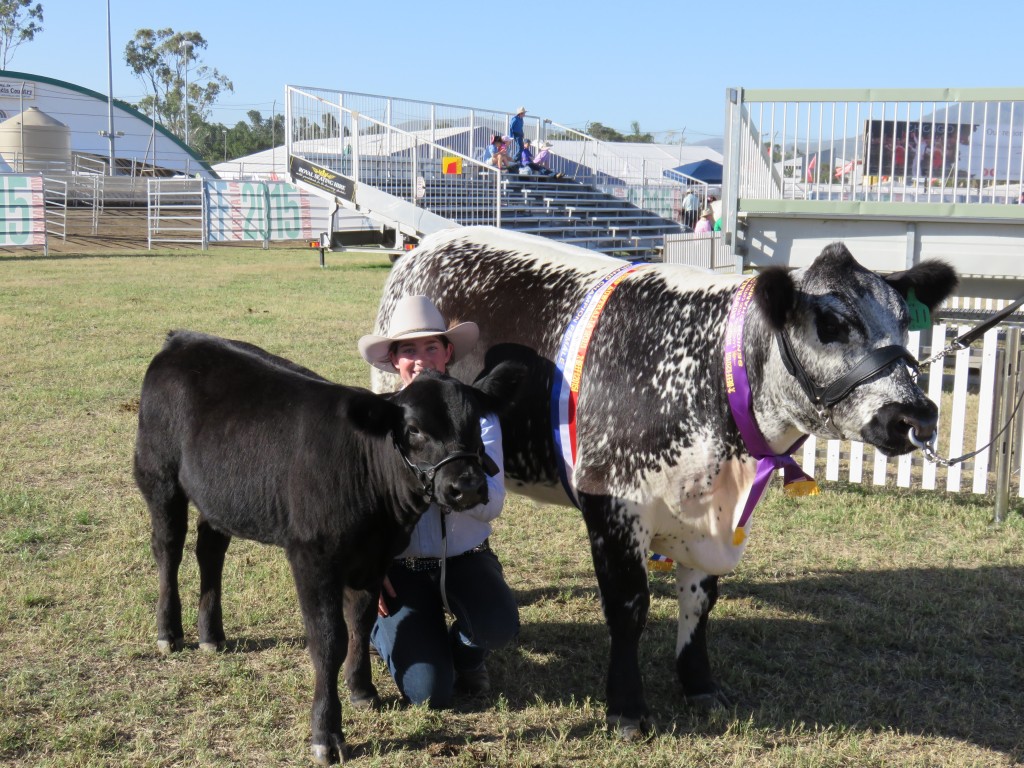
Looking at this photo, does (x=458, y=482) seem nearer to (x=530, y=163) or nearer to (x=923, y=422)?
(x=923, y=422)

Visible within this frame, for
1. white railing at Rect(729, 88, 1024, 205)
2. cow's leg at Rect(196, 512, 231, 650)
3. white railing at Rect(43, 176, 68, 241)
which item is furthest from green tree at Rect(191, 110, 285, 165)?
cow's leg at Rect(196, 512, 231, 650)

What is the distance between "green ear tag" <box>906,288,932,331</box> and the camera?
3494 mm

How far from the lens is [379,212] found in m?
21.7

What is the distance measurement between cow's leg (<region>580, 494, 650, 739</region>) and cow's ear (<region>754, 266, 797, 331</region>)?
87 centimetres

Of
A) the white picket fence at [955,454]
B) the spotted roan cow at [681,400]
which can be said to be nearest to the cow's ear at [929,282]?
the spotted roan cow at [681,400]

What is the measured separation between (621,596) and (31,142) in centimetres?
4157

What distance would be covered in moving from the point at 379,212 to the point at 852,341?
1911 cm

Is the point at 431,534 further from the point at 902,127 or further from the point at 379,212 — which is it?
the point at 379,212

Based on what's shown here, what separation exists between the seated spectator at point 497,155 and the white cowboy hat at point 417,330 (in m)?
21.6

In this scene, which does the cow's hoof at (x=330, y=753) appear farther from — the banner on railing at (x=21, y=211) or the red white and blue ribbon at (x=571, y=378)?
the banner on railing at (x=21, y=211)

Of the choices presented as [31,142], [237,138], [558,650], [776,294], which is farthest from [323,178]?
[237,138]

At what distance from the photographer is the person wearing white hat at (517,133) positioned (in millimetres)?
26531

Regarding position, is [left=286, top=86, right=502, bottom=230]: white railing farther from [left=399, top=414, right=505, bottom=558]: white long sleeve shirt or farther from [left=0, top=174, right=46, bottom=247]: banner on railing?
[left=399, top=414, right=505, bottom=558]: white long sleeve shirt

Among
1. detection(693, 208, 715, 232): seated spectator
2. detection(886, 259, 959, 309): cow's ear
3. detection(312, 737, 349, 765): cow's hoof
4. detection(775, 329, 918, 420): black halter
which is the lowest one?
detection(312, 737, 349, 765): cow's hoof
